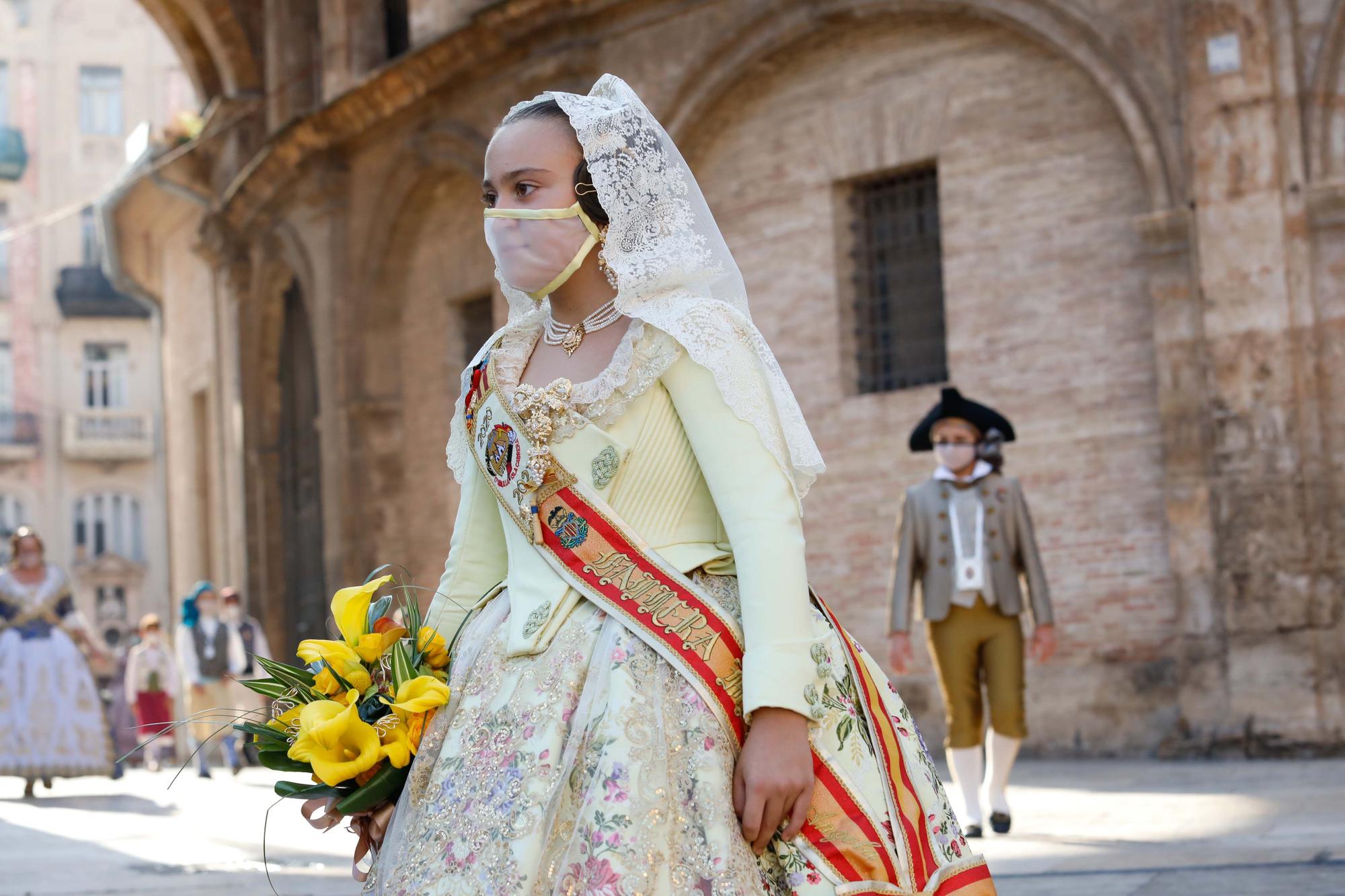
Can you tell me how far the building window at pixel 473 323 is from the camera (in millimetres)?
18531

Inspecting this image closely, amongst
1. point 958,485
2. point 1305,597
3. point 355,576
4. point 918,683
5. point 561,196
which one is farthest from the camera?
point 355,576

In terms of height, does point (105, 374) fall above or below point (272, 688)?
above

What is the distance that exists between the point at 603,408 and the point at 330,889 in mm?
4030

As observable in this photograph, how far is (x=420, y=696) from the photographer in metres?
3.10

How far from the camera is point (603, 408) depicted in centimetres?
315

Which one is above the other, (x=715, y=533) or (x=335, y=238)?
(x=335, y=238)

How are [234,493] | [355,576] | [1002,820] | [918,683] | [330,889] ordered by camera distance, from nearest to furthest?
1. [330,889]
2. [1002,820]
3. [918,683]
4. [355,576]
5. [234,493]

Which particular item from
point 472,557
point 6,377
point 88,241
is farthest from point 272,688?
Answer: point 88,241

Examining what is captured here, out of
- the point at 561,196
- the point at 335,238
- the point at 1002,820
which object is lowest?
the point at 1002,820

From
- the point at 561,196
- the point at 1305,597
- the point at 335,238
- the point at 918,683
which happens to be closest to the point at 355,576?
the point at 335,238

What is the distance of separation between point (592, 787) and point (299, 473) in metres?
19.8

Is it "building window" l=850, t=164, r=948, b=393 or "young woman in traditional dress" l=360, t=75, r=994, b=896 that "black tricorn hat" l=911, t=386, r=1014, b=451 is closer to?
"young woman in traditional dress" l=360, t=75, r=994, b=896

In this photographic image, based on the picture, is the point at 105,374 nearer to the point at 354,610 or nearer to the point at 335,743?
the point at 354,610

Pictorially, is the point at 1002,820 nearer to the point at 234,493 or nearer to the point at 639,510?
the point at 639,510
